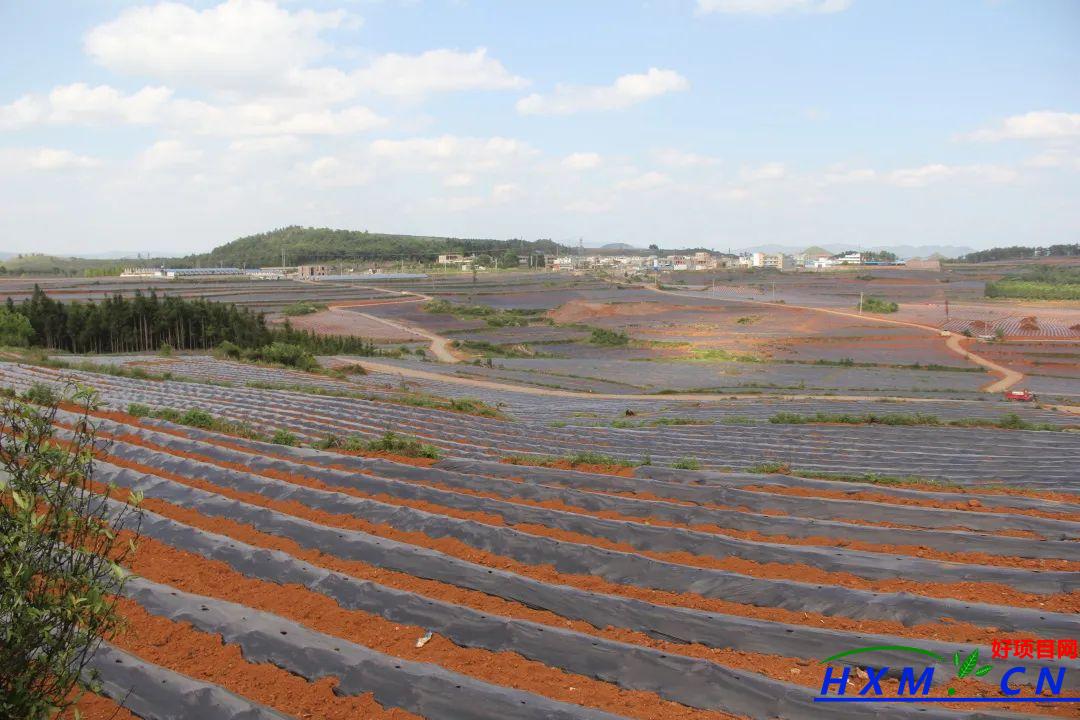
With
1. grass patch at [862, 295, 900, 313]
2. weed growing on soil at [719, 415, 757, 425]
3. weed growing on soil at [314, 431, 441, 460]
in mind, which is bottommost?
weed growing on soil at [719, 415, 757, 425]

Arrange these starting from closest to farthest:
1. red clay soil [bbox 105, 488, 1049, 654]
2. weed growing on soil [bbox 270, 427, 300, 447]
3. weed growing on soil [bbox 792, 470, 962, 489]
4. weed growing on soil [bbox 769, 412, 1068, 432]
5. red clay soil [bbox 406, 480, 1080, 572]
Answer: red clay soil [bbox 105, 488, 1049, 654]
red clay soil [bbox 406, 480, 1080, 572]
weed growing on soil [bbox 792, 470, 962, 489]
weed growing on soil [bbox 270, 427, 300, 447]
weed growing on soil [bbox 769, 412, 1068, 432]

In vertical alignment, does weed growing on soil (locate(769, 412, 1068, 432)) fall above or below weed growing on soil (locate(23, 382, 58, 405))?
below

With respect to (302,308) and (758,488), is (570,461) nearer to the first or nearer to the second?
(758,488)

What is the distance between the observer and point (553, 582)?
6.46m

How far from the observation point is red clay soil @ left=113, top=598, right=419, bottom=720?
183 inches

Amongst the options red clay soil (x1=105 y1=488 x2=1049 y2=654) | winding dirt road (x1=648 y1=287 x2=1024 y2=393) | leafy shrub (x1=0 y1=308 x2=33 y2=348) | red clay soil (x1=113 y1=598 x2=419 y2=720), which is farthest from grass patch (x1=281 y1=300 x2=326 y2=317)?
red clay soil (x1=113 y1=598 x2=419 y2=720)

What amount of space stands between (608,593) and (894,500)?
14.9 ft

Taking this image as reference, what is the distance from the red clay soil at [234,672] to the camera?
15.2 ft

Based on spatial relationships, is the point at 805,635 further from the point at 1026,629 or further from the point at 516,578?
the point at 516,578

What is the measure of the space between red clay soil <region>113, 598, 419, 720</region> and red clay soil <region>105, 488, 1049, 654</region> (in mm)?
1419

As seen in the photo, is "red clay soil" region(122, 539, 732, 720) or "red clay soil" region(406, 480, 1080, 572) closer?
"red clay soil" region(122, 539, 732, 720)

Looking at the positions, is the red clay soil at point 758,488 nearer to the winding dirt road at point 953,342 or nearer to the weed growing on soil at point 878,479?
the weed growing on soil at point 878,479

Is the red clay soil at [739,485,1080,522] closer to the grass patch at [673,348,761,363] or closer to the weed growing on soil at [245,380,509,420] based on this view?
the weed growing on soil at [245,380,509,420]

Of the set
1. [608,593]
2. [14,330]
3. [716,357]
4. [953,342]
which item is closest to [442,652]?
[608,593]
